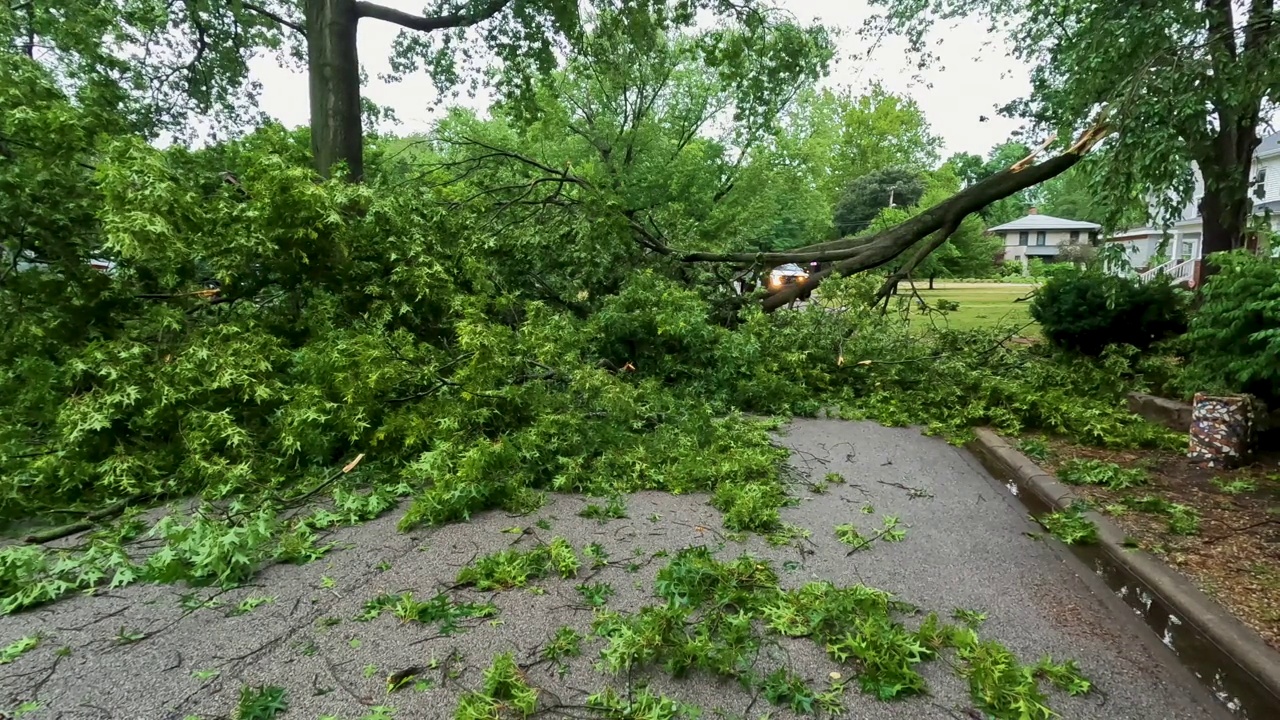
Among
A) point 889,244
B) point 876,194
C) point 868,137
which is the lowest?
point 889,244

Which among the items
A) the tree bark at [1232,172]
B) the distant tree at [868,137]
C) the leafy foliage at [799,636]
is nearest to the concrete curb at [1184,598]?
the leafy foliage at [799,636]

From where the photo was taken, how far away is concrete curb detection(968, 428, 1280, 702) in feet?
8.18

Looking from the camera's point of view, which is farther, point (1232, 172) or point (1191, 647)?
point (1232, 172)

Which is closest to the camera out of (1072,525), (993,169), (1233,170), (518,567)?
(518,567)

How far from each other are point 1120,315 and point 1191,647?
7.00 metres

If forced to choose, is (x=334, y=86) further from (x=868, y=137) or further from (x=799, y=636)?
(x=868, y=137)

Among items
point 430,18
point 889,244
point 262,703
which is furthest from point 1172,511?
point 430,18

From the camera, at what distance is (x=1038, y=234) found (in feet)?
180

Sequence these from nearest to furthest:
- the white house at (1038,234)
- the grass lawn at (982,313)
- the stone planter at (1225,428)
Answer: the stone planter at (1225,428) → the grass lawn at (982,313) → the white house at (1038,234)

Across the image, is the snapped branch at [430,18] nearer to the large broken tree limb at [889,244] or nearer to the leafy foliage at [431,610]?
the large broken tree limb at [889,244]

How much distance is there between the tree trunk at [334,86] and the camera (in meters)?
7.57

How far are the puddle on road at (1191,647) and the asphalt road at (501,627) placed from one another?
74mm

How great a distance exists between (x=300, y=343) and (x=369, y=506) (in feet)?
6.72

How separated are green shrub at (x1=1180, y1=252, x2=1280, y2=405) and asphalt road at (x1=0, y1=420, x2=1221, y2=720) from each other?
7.76 feet
